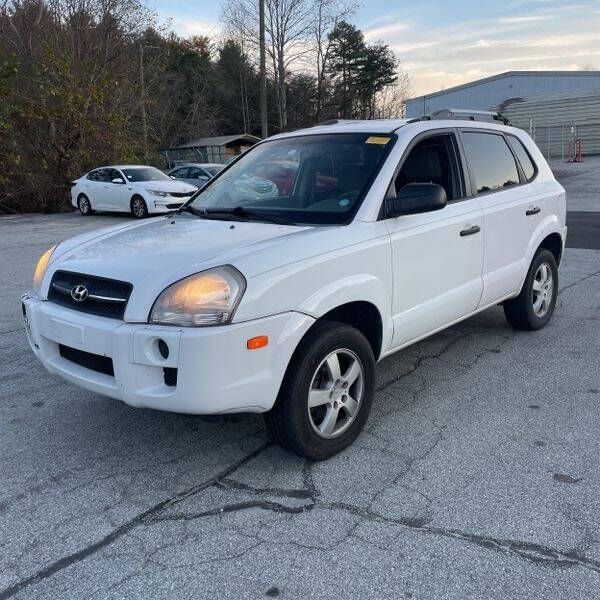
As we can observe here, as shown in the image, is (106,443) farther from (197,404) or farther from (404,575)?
(404,575)

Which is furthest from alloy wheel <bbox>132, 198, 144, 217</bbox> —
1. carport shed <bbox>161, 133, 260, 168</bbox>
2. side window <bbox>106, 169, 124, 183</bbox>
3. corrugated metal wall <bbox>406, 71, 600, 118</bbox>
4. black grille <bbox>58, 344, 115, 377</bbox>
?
corrugated metal wall <bbox>406, 71, 600, 118</bbox>

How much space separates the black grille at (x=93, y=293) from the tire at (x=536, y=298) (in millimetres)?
3574

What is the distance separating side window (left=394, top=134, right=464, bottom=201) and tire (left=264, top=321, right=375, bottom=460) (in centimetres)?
133

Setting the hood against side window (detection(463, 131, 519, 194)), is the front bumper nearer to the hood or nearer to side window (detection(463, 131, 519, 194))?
the hood

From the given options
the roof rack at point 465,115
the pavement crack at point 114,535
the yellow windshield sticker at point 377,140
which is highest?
the roof rack at point 465,115

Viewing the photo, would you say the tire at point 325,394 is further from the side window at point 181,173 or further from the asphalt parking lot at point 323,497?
the side window at point 181,173

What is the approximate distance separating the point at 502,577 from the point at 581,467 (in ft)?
3.54

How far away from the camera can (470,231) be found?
4.42m

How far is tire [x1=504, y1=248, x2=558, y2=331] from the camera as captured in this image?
5414mm

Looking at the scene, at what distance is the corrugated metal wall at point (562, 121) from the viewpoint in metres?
37.0

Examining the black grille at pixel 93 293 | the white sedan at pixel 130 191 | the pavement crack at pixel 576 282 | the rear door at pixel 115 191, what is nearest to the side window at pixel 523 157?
the pavement crack at pixel 576 282

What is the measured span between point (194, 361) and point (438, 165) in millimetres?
2474

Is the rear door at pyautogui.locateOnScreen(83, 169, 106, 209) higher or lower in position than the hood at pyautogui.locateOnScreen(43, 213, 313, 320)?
higher

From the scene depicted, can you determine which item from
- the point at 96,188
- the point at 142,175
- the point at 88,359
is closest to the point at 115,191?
the point at 142,175
